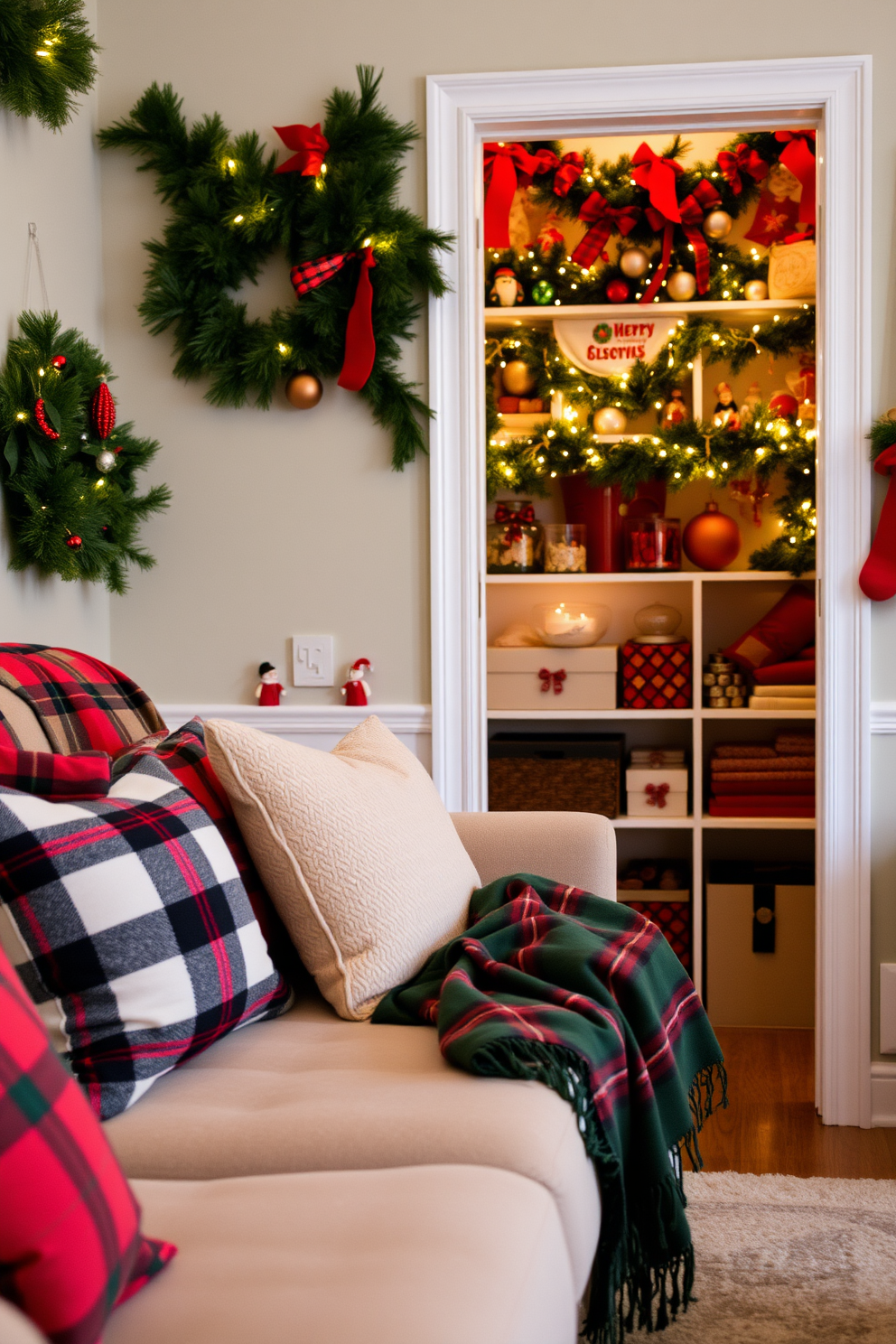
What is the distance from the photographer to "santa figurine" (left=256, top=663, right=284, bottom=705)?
2.62 m

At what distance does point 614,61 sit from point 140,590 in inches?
63.1

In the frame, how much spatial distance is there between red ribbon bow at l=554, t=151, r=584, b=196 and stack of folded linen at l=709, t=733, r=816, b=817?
1.73m

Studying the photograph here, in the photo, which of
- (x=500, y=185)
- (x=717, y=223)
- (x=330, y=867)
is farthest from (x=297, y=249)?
(x=330, y=867)

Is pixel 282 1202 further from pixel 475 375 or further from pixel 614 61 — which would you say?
pixel 614 61

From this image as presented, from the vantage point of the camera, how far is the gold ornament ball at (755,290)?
3.46 m

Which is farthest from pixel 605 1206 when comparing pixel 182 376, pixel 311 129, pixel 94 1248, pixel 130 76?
pixel 130 76

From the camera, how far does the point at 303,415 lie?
2.62m

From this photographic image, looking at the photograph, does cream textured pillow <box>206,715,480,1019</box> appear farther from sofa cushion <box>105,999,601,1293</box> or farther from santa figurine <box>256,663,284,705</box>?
santa figurine <box>256,663,284,705</box>

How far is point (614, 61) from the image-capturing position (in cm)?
250

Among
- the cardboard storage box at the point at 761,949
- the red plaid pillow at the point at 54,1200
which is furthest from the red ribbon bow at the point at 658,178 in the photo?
the red plaid pillow at the point at 54,1200

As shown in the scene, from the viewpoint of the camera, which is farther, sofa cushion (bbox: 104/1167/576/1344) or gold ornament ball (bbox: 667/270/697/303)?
gold ornament ball (bbox: 667/270/697/303)

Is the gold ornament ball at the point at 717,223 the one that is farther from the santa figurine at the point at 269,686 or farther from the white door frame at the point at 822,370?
the santa figurine at the point at 269,686

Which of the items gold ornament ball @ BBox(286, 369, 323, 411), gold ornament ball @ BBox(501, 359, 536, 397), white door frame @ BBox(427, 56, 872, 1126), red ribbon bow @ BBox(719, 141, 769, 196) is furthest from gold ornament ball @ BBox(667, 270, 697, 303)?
gold ornament ball @ BBox(286, 369, 323, 411)

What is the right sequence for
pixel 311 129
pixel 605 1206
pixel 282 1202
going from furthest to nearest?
1. pixel 311 129
2. pixel 605 1206
3. pixel 282 1202
